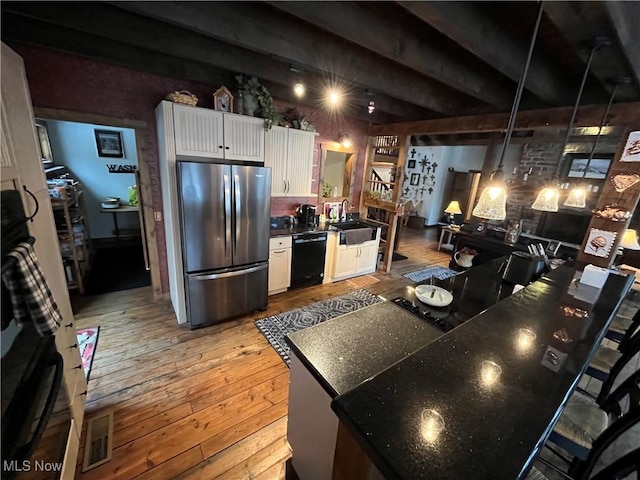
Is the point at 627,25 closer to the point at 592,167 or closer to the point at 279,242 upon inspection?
the point at 279,242

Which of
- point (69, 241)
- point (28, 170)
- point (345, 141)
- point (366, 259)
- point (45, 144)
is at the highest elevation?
point (345, 141)

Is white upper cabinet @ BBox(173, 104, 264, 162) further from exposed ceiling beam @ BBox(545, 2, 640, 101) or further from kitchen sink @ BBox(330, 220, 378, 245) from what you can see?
exposed ceiling beam @ BBox(545, 2, 640, 101)

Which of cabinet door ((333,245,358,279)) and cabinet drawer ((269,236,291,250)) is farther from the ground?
cabinet drawer ((269,236,291,250))

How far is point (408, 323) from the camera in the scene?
1.46 metres

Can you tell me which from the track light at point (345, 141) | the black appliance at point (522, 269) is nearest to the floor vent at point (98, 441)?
the black appliance at point (522, 269)

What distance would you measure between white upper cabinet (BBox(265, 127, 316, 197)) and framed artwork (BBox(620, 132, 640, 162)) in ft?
10.1

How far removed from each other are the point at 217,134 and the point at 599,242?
3873 mm

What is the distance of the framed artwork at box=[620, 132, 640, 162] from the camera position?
2127 mm

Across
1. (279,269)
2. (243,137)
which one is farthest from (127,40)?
(279,269)

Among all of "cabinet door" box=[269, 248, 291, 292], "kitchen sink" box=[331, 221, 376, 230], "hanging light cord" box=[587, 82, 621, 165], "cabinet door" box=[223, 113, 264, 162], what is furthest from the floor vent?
"hanging light cord" box=[587, 82, 621, 165]

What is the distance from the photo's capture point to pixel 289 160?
3408mm

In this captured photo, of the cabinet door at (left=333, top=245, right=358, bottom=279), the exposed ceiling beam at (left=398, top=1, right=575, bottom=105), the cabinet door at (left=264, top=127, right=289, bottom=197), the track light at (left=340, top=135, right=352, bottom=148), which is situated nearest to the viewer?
the exposed ceiling beam at (left=398, top=1, right=575, bottom=105)

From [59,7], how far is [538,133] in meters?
6.59

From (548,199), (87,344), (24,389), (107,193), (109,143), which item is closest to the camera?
(24,389)
